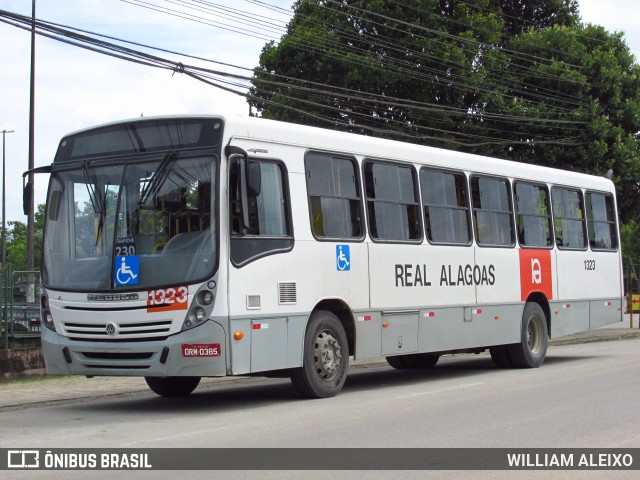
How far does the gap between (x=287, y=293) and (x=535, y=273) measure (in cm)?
684

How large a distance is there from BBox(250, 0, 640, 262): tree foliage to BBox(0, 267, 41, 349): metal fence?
10637mm

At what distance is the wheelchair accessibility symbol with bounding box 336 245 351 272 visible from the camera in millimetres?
13168

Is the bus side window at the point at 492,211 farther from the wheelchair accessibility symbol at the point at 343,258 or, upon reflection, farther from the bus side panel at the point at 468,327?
the wheelchair accessibility symbol at the point at 343,258

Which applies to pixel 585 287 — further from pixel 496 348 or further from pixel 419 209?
pixel 419 209

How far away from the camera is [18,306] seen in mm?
18359

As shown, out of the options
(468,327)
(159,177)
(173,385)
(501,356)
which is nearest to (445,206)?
(468,327)

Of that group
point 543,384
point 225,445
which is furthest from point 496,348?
point 225,445

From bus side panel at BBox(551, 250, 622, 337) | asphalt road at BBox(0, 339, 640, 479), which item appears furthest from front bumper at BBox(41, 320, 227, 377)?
bus side panel at BBox(551, 250, 622, 337)

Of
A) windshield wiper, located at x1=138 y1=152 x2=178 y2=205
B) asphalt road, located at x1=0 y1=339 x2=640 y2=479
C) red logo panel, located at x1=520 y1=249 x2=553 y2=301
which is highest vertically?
windshield wiper, located at x1=138 y1=152 x2=178 y2=205

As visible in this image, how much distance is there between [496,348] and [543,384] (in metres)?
3.25

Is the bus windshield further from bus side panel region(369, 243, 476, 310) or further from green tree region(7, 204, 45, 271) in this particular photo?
green tree region(7, 204, 45, 271)

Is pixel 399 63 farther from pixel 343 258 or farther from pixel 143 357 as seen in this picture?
pixel 143 357

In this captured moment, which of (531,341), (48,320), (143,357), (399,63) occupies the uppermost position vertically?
(399,63)

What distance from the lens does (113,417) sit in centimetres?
1167
